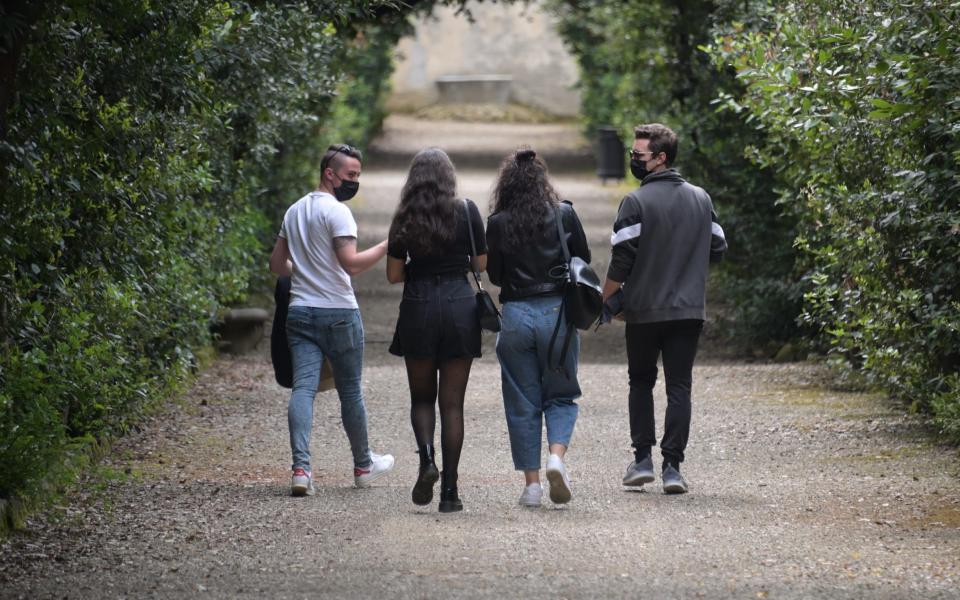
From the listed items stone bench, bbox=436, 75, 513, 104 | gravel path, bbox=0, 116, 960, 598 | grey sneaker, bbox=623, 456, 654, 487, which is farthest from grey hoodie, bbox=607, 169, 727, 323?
stone bench, bbox=436, 75, 513, 104

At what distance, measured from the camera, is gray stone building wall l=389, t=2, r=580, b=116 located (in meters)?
42.7

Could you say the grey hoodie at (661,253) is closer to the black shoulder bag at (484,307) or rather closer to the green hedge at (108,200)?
the black shoulder bag at (484,307)

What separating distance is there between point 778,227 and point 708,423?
4403 mm

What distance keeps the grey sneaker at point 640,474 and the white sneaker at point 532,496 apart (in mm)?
631

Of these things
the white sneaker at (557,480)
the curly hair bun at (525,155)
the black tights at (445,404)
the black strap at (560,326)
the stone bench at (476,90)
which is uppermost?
the stone bench at (476,90)

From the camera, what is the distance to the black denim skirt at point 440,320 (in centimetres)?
699

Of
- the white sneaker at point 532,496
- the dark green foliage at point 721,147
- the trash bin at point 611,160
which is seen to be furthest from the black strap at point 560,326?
the trash bin at point 611,160

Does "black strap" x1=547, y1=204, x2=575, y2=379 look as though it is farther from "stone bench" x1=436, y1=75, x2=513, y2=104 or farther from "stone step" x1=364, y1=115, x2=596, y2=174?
"stone bench" x1=436, y1=75, x2=513, y2=104

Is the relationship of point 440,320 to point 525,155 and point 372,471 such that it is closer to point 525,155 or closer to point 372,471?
point 525,155

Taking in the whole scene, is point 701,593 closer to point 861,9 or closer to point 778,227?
point 861,9

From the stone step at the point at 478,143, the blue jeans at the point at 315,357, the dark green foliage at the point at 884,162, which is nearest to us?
the blue jeans at the point at 315,357

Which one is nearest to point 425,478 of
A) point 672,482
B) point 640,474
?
point 640,474

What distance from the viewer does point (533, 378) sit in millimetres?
7223

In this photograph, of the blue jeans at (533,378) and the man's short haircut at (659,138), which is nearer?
the blue jeans at (533,378)
